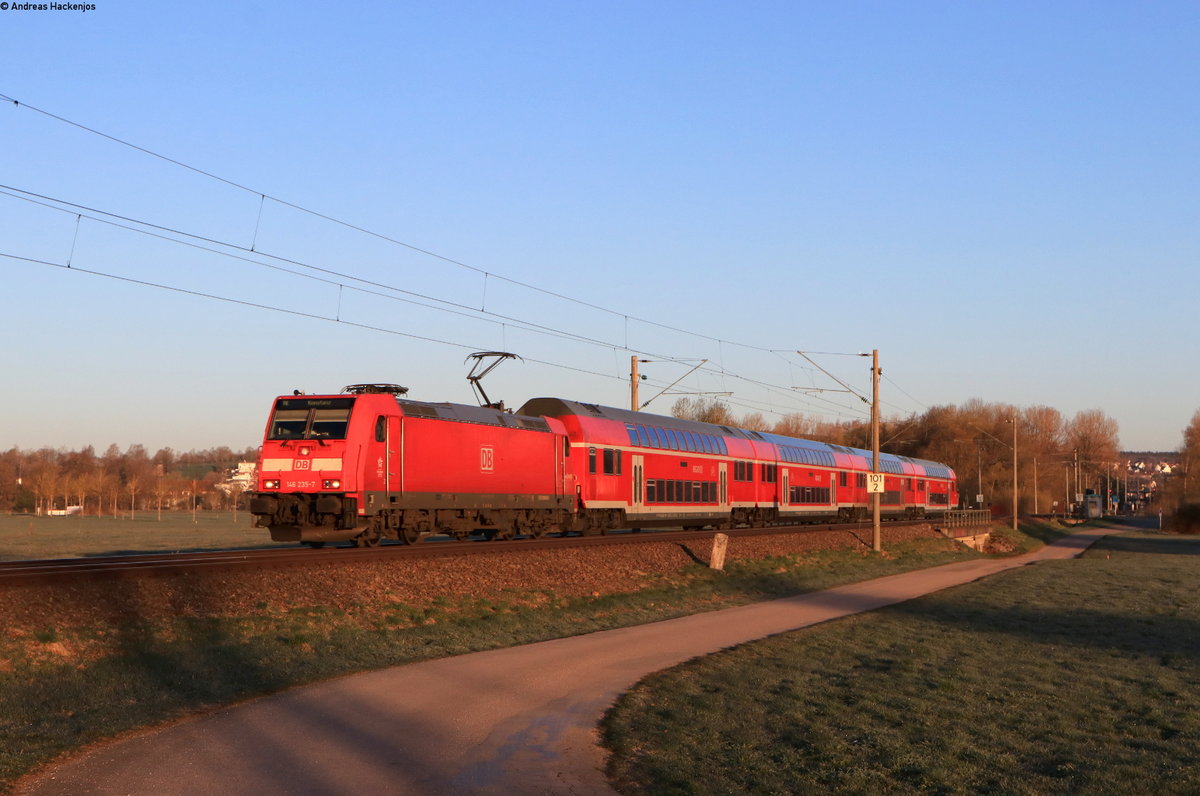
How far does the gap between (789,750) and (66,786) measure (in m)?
6.82

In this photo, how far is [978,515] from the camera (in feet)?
238

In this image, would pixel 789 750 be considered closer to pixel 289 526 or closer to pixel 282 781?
pixel 282 781

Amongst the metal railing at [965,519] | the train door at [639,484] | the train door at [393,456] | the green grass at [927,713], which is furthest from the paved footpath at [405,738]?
the metal railing at [965,519]

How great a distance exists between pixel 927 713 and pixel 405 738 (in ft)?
21.0

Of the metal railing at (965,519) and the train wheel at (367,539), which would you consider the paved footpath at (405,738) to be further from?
the metal railing at (965,519)

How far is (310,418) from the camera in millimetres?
26250

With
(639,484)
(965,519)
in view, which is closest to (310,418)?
(639,484)

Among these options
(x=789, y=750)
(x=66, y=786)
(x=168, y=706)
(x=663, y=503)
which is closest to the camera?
(x=66, y=786)

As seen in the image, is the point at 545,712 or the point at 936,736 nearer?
the point at 936,736

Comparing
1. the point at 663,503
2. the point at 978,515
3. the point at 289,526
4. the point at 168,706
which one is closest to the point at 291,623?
the point at 168,706

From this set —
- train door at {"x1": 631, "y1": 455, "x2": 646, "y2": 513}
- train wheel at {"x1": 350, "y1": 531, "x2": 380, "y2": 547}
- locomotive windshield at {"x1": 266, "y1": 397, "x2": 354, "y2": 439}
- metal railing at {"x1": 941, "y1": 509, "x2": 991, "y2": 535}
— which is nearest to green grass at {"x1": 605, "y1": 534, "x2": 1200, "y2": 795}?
train wheel at {"x1": 350, "y1": 531, "x2": 380, "y2": 547}

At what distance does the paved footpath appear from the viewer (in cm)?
968

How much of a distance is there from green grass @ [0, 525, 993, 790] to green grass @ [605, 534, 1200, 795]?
15.3 feet

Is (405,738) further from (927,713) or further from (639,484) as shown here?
(639,484)
